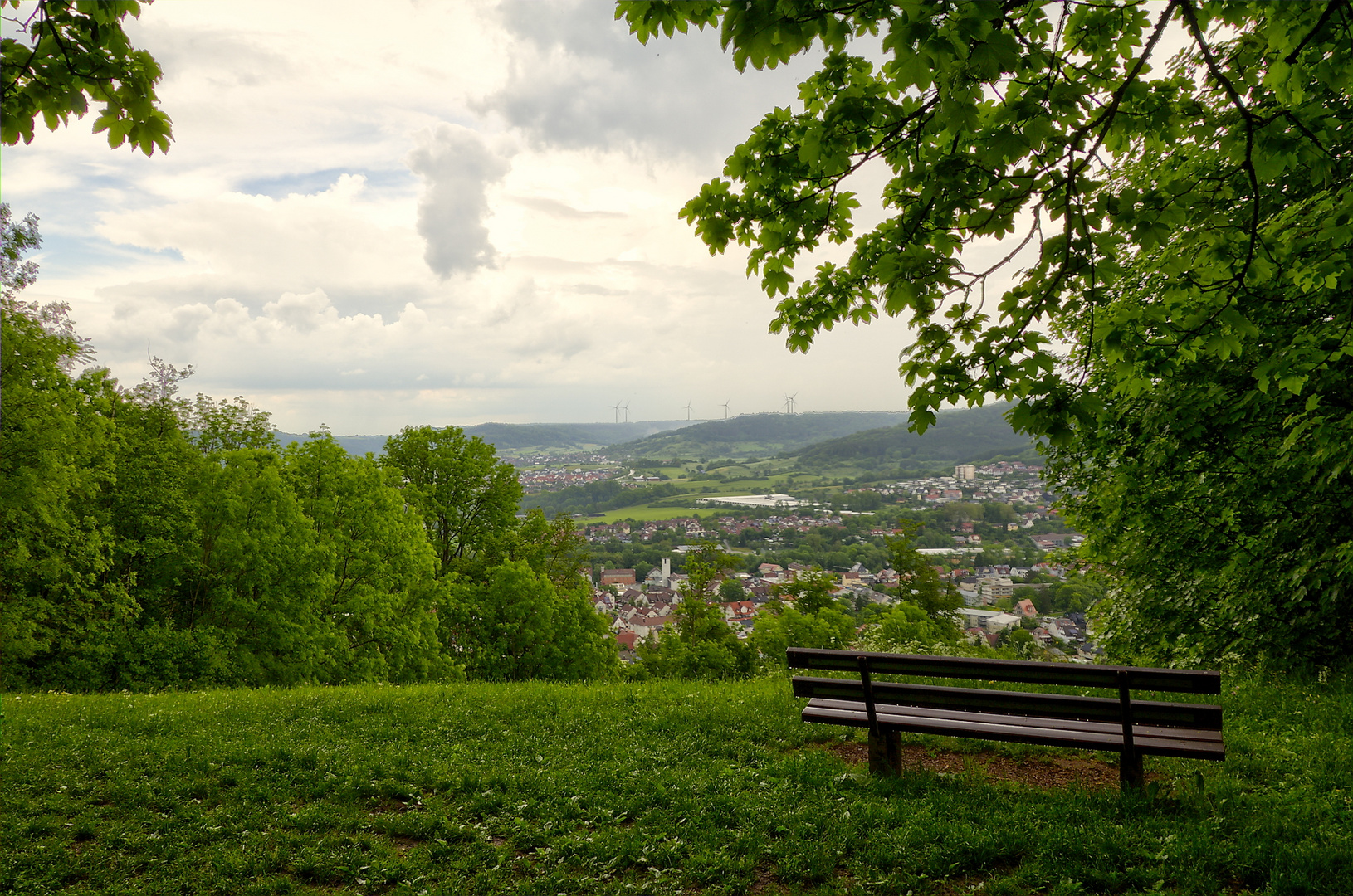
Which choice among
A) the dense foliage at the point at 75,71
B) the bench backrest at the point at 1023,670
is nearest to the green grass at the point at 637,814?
the bench backrest at the point at 1023,670

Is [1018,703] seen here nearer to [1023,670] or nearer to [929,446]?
[1023,670]

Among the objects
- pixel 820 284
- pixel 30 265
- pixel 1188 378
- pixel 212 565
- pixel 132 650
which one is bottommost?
pixel 132 650

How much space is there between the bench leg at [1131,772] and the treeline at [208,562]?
20.8 meters

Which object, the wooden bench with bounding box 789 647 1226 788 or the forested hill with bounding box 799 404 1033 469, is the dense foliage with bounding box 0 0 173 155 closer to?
the wooden bench with bounding box 789 647 1226 788

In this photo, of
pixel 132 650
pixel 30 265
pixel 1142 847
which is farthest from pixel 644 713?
pixel 30 265

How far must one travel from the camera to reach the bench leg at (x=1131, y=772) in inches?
195

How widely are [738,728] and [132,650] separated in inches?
778

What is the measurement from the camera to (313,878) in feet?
14.6

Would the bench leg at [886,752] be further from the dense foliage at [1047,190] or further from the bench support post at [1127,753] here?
the dense foliage at [1047,190]

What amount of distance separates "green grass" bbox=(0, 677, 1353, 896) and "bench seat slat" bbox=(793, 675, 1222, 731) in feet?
1.92

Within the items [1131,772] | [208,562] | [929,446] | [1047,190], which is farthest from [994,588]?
[929,446]

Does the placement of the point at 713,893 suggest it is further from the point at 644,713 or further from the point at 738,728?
the point at 644,713

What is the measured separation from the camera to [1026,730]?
5094mm

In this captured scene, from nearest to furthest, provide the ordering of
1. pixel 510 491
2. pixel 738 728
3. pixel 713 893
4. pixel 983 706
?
pixel 713 893 < pixel 983 706 < pixel 738 728 < pixel 510 491
